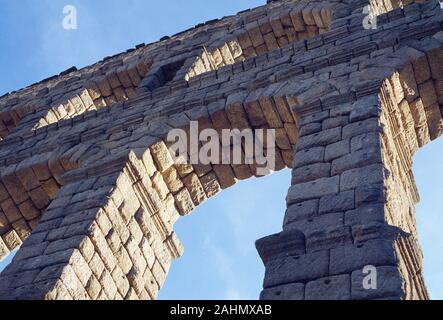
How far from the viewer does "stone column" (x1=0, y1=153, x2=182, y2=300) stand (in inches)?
237

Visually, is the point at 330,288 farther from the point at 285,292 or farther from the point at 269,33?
the point at 269,33

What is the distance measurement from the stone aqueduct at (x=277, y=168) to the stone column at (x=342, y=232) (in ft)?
0.04

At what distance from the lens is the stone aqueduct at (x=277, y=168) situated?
4.82 meters

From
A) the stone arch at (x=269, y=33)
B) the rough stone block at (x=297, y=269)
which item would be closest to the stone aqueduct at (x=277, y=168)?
the rough stone block at (x=297, y=269)

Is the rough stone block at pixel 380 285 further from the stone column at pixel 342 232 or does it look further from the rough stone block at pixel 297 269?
the rough stone block at pixel 297 269

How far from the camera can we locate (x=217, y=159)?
813 centimetres

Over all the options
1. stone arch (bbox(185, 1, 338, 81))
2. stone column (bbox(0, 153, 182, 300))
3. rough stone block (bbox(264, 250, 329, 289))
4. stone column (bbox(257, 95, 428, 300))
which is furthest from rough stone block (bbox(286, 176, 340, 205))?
stone arch (bbox(185, 1, 338, 81))

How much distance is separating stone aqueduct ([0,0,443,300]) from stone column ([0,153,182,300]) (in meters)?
0.02

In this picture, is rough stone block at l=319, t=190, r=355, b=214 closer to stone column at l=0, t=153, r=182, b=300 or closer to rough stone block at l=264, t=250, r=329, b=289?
rough stone block at l=264, t=250, r=329, b=289

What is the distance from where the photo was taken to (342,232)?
4.82 metres

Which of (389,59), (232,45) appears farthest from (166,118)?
(232,45)

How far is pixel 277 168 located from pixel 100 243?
2.57 metres

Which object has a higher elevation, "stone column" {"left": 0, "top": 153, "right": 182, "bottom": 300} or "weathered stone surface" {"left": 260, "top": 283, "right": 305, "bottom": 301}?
"stone column" {"left": 0, "top": 153, "right": 182, "bottom": 300}

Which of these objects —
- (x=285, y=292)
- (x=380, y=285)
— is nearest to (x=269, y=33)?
(x=285, y=292)
